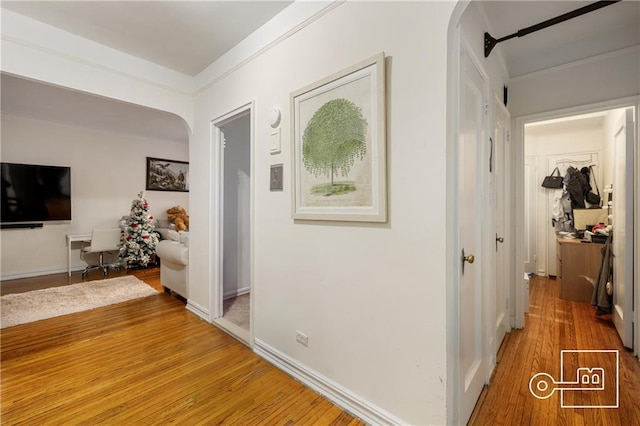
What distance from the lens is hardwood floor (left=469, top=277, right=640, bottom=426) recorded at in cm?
164

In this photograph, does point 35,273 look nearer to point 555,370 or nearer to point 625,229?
point 555,370

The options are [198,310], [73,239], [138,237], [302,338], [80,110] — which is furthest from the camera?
[138,237]

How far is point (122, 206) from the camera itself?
571cm

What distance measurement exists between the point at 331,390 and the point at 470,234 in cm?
132

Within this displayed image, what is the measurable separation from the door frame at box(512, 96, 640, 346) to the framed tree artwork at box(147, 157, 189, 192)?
258 inches

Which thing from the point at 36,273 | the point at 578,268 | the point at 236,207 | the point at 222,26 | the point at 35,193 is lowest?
the point at 36,273

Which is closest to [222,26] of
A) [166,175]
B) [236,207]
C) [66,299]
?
[236,207]

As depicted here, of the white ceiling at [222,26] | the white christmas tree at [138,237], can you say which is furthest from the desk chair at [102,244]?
the white ceiling at [222,26]

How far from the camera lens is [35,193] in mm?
4695

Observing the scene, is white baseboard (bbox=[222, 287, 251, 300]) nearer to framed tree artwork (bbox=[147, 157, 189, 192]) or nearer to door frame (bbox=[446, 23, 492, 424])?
door frame (bbox=[446, 23, 492, 424])

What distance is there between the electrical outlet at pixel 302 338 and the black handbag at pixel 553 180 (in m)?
4.97

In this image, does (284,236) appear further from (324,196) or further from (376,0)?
(376,0)

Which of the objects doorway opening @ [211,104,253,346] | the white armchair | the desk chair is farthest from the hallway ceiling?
the desk chair

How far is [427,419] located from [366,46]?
79.1 inches
